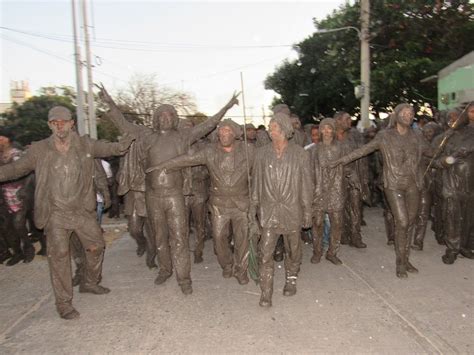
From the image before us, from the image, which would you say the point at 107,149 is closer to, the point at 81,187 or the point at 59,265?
the point at 81,187

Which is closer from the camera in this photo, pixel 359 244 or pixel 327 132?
pixel 327 132

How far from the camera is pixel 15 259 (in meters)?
7.31

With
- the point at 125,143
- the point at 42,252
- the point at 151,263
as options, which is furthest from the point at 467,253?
the point at 42,252

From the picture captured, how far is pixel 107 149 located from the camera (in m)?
5.14

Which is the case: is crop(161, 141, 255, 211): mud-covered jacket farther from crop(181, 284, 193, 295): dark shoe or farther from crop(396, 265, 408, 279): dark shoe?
crop(396, 265, 408, 279): dark shoe

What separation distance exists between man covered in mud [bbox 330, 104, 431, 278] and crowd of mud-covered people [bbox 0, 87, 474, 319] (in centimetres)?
1

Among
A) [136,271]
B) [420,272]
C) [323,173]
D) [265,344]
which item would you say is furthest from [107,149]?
[420,272]

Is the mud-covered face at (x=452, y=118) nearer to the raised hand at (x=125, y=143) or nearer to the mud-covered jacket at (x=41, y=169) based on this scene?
the raised hand at (x=125, y=143)

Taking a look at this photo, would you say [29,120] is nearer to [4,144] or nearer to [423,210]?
[4,144]

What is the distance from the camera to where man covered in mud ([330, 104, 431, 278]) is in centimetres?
572

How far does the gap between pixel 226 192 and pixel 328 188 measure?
1.79 m

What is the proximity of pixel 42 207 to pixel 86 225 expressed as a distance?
513mm

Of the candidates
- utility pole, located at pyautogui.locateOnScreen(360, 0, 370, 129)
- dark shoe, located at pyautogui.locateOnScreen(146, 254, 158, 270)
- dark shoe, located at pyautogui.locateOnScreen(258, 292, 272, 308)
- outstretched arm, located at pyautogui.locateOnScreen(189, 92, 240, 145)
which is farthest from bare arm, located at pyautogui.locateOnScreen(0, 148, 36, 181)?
utility pole, located at pyautogui.locateOnScreen(360, 0, 370, 129)

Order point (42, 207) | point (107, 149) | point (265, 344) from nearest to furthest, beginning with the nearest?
point (265, 344)
point (42, 207)
point (107, 149)
